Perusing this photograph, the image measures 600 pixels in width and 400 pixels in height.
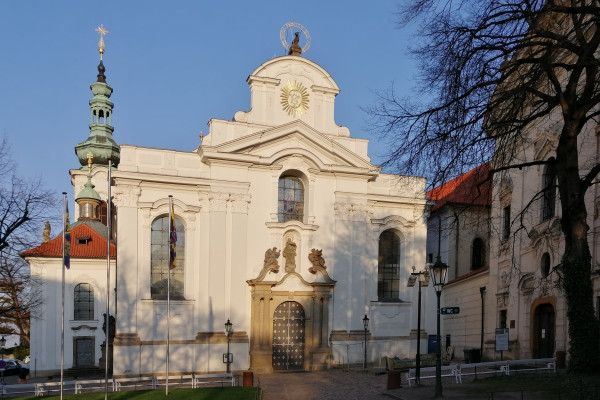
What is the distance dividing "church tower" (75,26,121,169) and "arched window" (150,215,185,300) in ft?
71.2

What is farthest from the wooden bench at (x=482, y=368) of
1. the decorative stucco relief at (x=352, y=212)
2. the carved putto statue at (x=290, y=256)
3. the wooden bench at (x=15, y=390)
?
the wooden bench at (x=15, y=390)

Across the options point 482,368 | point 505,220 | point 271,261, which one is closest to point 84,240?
point 271,261

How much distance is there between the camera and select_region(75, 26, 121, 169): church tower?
49156 millimetres

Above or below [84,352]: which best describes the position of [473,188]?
above

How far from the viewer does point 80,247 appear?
35312mm

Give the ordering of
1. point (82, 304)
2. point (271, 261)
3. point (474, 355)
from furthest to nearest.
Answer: point (82, 304), point (271, 261), point (474, 355)

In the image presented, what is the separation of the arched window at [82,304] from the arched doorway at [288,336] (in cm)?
1149

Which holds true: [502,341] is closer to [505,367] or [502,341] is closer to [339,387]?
[505,367]

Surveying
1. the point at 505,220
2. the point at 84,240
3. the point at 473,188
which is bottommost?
the point at 84,240

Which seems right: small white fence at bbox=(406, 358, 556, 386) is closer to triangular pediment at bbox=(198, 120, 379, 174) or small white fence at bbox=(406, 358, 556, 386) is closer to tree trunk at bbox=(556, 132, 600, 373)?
tree trunk at bbox=(556, 132, 600, 373)

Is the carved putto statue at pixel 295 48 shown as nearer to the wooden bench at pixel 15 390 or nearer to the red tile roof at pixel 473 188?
the red tile roof at pixel 473 188

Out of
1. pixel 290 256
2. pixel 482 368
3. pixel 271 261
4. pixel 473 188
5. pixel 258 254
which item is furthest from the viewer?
pixel 290 256

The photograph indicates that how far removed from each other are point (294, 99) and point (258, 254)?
342 inches

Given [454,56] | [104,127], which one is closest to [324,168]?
[454,56]
